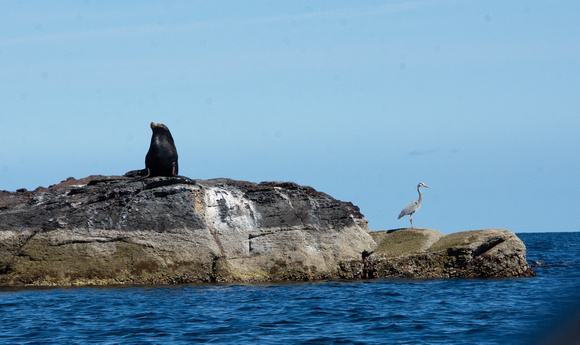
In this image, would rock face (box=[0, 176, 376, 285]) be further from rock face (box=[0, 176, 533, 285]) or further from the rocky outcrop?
the rocky outcrop

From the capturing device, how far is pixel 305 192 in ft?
66.4

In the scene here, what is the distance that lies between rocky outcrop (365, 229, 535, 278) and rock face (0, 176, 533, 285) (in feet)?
0.10

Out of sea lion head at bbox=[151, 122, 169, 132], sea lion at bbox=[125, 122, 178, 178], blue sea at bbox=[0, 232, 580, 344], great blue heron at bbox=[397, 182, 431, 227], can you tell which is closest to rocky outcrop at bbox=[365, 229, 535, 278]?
blue sea at bbox=[0, 232, 580, 344]

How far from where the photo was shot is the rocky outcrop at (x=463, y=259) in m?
18.7

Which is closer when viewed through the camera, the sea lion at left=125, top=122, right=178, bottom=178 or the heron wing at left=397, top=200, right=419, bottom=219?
the sea lion at left=125, top=122, right=178, bottom=178

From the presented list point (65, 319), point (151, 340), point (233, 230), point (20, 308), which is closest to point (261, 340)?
point (151, 340)

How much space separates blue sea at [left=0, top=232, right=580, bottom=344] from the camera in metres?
10.9

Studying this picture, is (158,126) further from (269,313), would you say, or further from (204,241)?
(269,313)

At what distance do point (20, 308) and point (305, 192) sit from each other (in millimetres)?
9368

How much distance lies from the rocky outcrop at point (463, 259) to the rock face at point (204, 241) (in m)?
0.03

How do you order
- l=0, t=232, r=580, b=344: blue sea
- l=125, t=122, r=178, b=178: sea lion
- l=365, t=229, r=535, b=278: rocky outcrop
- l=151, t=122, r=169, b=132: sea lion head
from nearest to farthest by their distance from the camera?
l=0, t=232, r=580, b=344: blue sea < l=365, t=229, r=535, b=278: rocky outcrop < l=125, t=122, r=178, b=178: sea lion < l=151, t=122, r=169, b=132: sea lion head

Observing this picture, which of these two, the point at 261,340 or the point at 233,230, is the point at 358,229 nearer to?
the point at 233,230

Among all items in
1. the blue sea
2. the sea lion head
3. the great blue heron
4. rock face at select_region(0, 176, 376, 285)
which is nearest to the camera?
the blue sea

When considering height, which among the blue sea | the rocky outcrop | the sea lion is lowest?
the blue sea
